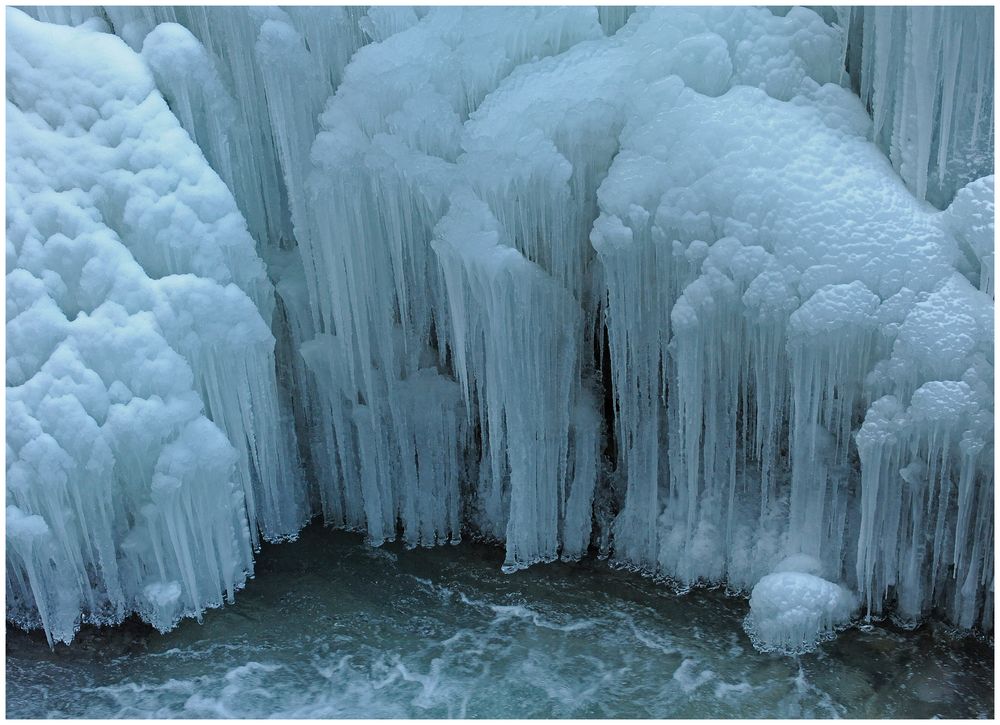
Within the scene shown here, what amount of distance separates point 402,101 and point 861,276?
3768 mm

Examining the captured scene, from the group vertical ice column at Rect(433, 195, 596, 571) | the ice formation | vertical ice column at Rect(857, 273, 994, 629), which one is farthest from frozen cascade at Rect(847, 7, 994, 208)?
the ice formation

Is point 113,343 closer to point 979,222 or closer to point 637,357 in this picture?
point 637,357

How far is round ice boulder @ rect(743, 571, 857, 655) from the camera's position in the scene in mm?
7590

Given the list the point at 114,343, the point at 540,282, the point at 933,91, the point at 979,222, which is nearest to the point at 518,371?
the point at 540,282

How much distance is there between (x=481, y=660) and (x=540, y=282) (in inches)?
118

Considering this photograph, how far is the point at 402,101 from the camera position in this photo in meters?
8.10

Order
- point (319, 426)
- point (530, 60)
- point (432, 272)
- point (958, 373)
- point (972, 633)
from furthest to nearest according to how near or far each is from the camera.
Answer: point (319, 426) < point (432, 272) < point (530, 60) < point (972, 633) < point (958, 373)

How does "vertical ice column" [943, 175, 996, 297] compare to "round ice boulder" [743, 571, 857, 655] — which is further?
"round ice boulder" [743, 571, 857, 655]

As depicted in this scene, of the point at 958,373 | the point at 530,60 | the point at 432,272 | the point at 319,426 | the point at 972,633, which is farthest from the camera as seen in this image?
the point at 319,426

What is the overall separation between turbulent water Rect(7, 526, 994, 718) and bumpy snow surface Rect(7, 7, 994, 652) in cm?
27

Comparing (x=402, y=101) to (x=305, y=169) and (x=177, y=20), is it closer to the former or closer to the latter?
(x=305, y=169)

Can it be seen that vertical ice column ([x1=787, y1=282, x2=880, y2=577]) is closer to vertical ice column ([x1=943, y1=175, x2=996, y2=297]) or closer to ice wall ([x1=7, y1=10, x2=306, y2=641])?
vertical ice column ([x1=943, y1=175, x2=996, y2=297])

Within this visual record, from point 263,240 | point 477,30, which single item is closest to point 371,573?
point 263,240

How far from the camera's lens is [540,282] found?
800 centimetres
